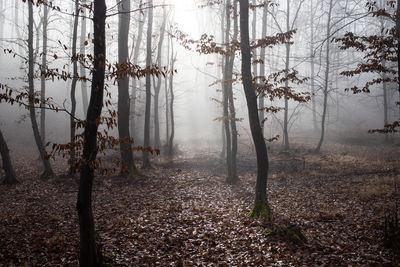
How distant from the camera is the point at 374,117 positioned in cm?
3462

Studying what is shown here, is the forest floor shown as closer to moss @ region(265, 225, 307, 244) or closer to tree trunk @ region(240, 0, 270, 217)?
moss @ region(265, 225, 307, 244)

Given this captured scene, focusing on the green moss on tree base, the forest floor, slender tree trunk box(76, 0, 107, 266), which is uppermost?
slender tree trunk box(76, 0, 107, 266)

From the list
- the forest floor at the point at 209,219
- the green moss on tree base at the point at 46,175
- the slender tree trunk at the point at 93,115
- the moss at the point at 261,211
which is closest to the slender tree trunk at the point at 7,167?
the forest floor at the point at 209,219

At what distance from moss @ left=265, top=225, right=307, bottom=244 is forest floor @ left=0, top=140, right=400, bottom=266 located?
2cm

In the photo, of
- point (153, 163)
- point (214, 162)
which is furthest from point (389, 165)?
point (153, 163)

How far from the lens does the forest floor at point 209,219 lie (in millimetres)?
5719

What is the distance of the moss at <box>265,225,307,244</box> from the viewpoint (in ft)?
20.1

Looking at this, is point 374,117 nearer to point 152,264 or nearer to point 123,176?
point 123,176

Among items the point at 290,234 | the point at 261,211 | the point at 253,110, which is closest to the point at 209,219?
the point at 261,211

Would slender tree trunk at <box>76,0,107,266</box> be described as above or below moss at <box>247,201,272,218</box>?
above

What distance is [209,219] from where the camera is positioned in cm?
795

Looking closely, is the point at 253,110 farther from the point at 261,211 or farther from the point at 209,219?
the point at 209,219

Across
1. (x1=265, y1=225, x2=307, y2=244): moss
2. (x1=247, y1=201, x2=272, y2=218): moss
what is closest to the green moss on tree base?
(x1=247, y1=201, x2=272, y2=218): moss

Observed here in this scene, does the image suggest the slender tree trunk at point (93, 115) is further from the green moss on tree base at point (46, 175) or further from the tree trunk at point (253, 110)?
the green moss on tree base at point (46, 175)
